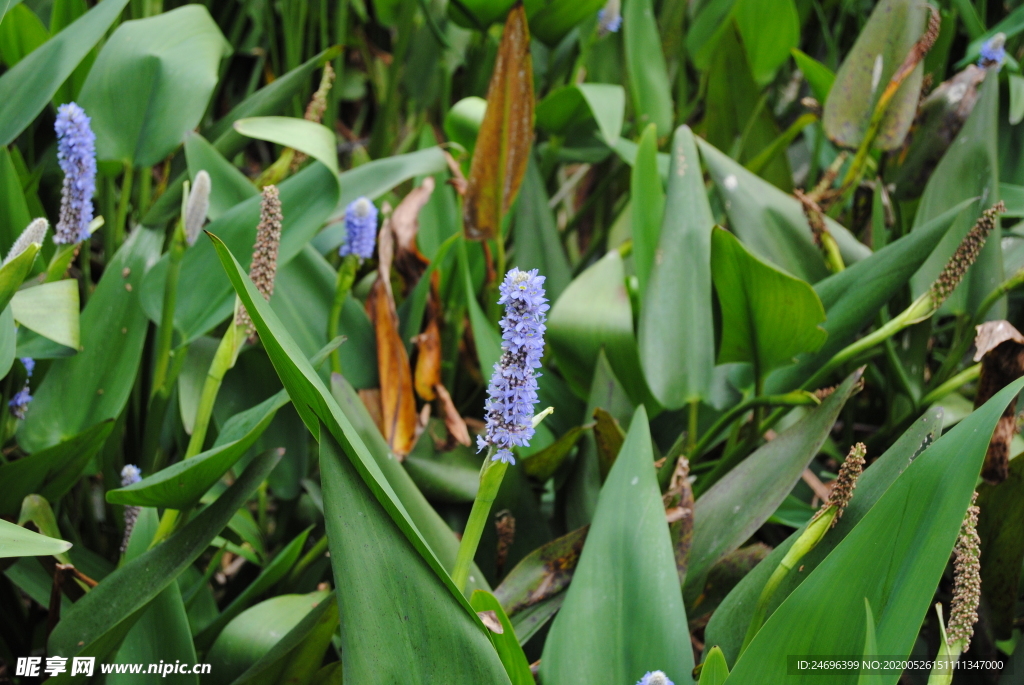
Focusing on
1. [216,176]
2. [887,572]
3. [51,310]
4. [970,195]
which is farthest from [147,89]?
[970,195]

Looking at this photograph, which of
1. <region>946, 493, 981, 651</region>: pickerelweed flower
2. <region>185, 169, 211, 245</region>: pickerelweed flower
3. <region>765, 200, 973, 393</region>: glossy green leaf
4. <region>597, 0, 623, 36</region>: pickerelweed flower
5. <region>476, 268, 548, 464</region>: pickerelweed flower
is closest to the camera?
<region>476, 268, 548, 464</region>: pickerelweed flower

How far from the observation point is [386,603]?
0.38 metres

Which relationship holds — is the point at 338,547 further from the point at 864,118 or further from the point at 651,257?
the point at 864,118

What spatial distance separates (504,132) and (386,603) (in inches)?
23.1

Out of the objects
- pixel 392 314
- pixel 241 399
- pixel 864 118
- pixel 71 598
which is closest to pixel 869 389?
pixel 864 118

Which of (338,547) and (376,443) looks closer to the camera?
(338,547)

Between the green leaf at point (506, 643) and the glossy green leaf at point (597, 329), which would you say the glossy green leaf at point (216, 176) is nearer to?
the glossy green leaf at point (597, 329)

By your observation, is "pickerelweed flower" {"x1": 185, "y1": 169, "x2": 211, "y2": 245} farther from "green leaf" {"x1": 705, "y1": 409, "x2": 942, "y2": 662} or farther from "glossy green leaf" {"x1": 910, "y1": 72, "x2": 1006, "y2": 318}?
"glossy green leaf" {"x1": 910, "y1": 72, "x2": 1006, "y2": 318}

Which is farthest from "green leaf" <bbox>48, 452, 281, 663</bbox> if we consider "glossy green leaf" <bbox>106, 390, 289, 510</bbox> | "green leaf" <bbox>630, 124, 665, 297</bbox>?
"green leaf" <bbox>630, 124, 665, 297</bbox>

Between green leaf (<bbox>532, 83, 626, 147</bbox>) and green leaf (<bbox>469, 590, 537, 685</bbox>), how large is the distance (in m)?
0.65

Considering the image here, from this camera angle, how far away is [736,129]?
1.19 meters

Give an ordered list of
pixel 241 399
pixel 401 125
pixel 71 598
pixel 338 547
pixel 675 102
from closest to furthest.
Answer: pixel 338 547 → pixel 71 598 → pixel 241 399 → pixel 675 102 → pixel 401 125

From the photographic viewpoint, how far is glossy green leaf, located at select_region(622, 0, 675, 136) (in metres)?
1.10

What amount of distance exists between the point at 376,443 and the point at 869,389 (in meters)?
0.76
